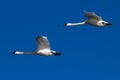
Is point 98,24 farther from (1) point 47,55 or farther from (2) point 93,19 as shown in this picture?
(1) point 47,55

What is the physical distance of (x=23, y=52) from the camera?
57.8 meters

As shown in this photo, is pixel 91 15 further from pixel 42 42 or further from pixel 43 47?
pixel 43 47

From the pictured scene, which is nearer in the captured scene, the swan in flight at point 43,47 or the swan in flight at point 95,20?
the swan in flight at point 43,47

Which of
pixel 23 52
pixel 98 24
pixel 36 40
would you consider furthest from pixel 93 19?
pixel 23 52

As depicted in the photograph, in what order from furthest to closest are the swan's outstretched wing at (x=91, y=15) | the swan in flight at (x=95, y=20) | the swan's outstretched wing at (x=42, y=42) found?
the swan in flight at (x=95, y=20)
the swan's outstretched wing at (x=91, y=15)
the swan's outstretched wing at (x=42, y=42)

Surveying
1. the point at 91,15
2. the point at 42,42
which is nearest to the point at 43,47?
the point at 42,42

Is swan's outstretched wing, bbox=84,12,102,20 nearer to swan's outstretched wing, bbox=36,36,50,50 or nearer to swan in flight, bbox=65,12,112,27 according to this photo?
swan in flight, bbox=65,12,112,27

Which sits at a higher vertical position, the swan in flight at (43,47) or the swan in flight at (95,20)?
the swan in flight at (95,20)

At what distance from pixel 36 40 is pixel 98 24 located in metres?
4.38

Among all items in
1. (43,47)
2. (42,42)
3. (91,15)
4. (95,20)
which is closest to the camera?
(42,42)

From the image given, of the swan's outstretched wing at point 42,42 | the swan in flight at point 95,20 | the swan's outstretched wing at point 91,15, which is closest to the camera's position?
the swan's outstretched wing at point 42,42

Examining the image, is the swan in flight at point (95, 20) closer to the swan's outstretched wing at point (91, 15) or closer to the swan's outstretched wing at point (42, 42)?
the swan's outstretched wing at point (91, 15)

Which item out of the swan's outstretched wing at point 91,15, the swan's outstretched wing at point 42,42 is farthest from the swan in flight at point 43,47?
the swan's outstretched wing at point 91,15

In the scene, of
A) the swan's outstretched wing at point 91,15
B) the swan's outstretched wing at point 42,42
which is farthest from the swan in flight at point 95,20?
the swan's outstretched wing at point 42,42
